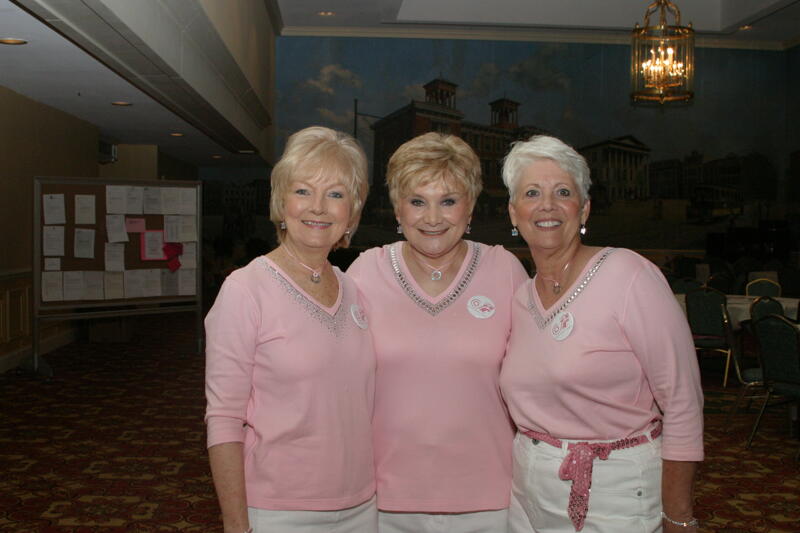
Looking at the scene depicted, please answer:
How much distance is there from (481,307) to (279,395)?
0.67m

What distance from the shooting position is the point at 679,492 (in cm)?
202

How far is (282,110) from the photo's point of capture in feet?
55.2

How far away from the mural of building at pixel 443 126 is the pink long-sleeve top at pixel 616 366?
14.9 metres

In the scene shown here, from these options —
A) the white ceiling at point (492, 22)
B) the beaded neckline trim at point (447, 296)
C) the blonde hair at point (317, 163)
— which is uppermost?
the white ceiling at point (492, 22)

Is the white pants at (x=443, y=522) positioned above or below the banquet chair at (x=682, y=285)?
below

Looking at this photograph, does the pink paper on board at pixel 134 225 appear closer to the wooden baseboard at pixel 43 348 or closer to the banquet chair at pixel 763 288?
the wooden baseboard at pixel 43 348

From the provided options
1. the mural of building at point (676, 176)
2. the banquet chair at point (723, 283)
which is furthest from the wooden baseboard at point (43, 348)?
the mural of building at point (676, 176)

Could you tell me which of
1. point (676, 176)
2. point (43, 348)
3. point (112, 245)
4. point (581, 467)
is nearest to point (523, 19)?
point (676, 176)

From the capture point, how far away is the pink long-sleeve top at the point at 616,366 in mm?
2014

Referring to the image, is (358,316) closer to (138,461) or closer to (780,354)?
(138,461)

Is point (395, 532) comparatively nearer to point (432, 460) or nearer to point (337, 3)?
point (432, 460)

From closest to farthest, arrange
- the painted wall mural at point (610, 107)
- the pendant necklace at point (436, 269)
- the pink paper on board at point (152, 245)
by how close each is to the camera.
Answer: the pendant necklace at point (436, 269) < the pink paper on board at point (152, 245) < the painted wall mural at point (610, 107)

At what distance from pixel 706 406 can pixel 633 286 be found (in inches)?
232

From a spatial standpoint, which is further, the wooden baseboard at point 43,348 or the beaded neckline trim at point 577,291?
the wooden baseboard at point 43,348
